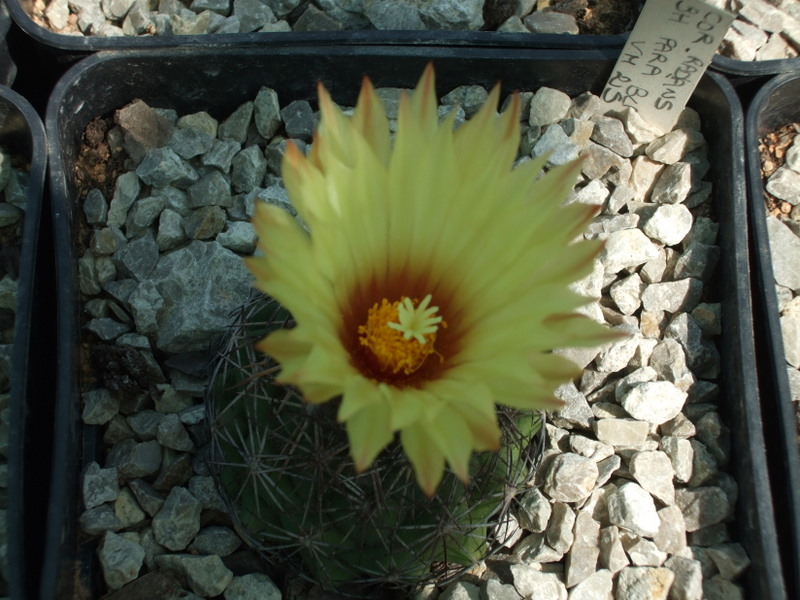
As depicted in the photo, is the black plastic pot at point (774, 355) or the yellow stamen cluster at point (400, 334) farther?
the black plastic pot at point (774, 355)

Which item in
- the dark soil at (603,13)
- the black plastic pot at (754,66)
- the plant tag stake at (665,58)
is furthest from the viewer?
the dark soil at (603,13)

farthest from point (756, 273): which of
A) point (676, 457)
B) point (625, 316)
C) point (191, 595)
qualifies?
point (191, 595)

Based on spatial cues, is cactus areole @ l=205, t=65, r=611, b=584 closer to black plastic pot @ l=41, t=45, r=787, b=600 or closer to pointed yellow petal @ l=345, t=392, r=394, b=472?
pointed yellow petal @ l=345, t=392, r=394, b=472

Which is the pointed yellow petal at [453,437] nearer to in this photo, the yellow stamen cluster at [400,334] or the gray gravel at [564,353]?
the yellow stamen cluster at [400,334]

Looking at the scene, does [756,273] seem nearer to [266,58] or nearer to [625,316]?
[625,316]

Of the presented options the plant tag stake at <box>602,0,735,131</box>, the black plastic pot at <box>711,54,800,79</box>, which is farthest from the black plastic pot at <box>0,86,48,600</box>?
the black plastic pot at <box>711,54,800,79</box>

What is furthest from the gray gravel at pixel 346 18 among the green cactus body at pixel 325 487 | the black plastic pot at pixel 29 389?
the green cactus body at pixel 325 487

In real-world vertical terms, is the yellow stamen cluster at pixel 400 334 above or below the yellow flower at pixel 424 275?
below

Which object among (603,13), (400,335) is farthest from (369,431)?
(603,13)
